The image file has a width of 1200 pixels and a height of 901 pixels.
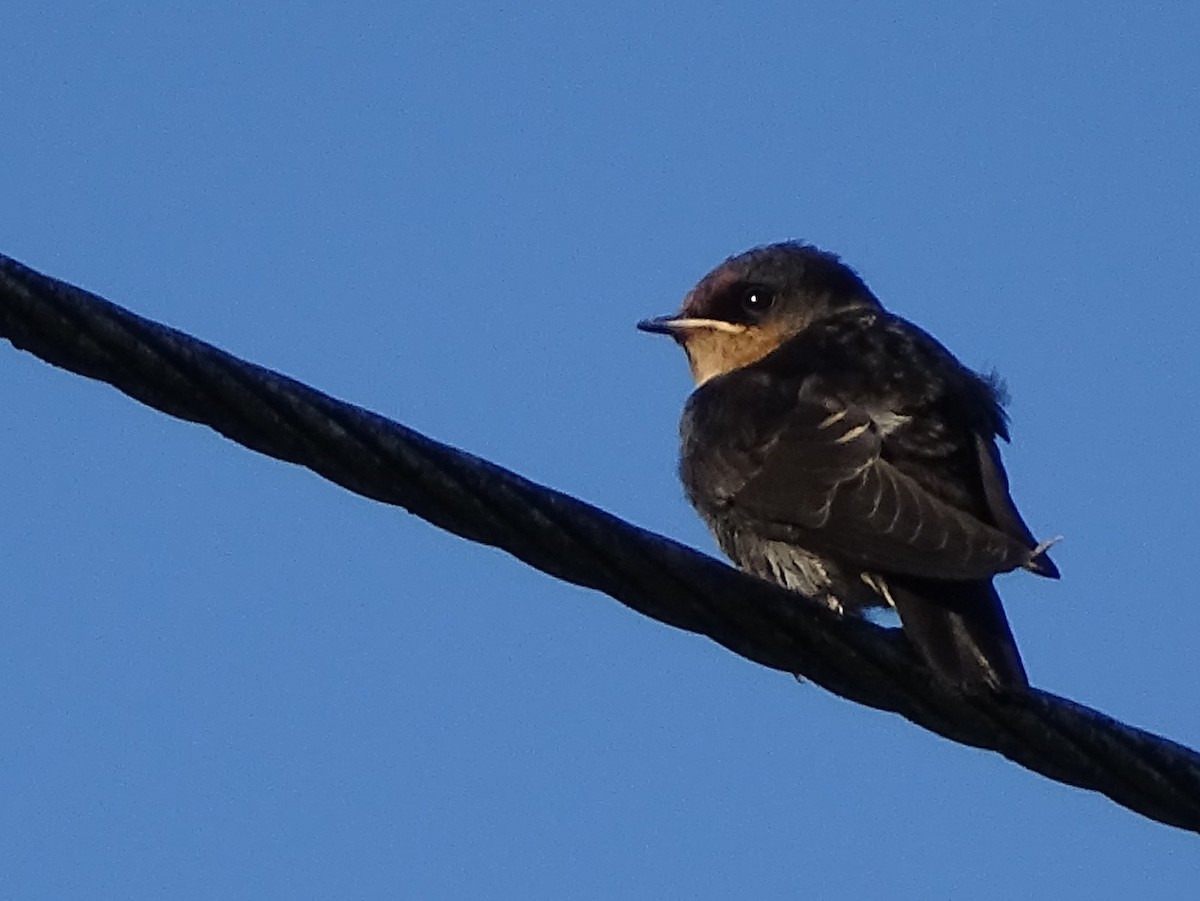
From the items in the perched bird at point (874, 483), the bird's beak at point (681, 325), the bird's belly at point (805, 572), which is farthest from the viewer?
the bird's beak at point (681, 325)

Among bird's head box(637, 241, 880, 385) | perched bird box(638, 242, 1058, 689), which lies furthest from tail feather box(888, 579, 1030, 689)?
bird's head box(637, 241, 880, 385)

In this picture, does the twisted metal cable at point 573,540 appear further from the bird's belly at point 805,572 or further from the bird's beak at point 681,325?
the bird's beak at point 681,325

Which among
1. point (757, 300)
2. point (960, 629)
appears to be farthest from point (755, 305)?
point (960, 629)

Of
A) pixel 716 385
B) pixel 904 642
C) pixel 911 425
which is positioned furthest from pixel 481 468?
pixel 716 385

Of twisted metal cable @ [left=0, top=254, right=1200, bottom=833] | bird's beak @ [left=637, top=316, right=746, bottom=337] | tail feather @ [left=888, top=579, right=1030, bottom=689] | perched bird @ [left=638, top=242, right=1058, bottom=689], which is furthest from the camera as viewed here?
bird's beak @ [left=637, top=316, right=746, bottom=337]

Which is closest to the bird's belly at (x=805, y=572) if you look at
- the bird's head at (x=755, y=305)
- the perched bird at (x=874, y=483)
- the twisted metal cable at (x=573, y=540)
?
the perched bird at (x=874, y=483)

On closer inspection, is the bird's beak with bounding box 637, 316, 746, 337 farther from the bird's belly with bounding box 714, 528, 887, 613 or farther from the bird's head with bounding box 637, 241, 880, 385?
the bird's belly with bounding box 714, 528, 887, 613

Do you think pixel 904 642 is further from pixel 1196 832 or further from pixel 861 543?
pixel 1196 832
